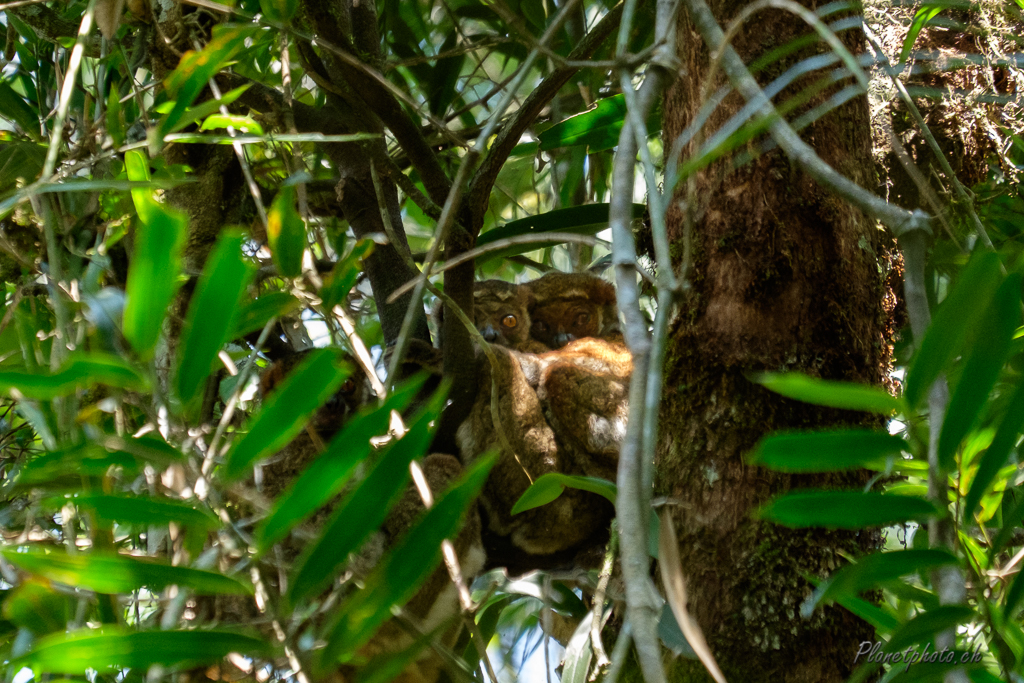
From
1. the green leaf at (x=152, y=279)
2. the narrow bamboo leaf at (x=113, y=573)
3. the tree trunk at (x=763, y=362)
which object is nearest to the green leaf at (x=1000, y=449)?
the tree trunk at (x=763, y=362)

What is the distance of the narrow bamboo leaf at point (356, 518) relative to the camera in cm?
94

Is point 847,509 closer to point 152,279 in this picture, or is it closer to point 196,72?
point 152,279

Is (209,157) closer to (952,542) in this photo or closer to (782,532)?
(782,532)

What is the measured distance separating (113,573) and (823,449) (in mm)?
897

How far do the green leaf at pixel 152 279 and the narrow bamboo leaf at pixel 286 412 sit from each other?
8.4 inches

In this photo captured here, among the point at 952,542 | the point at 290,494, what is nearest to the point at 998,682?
the point at 952,542

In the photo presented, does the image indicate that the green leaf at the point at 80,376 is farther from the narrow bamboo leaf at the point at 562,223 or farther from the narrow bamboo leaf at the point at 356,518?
the narrow bamboo leaf at the point at 562,223

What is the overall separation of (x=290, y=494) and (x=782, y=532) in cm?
117

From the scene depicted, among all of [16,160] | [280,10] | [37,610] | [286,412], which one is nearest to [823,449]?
[286,412]

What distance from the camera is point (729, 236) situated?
6.02ft

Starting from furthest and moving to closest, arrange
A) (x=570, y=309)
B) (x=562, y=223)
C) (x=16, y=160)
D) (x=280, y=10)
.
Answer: (x=570, y=309) < (x=562, y=223) < (x=16, y=160) < (x=280, y=10)

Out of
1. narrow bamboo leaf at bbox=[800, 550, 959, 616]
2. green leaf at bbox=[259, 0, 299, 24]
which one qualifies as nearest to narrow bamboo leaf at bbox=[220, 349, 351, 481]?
narrow bamboo leaf at bbox=[800, 550, 959, 616]

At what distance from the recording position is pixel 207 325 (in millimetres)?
1049

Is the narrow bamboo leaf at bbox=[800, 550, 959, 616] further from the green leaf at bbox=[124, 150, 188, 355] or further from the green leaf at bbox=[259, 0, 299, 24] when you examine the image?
the green leaf at bbox=[259, 0, 299, 24]
